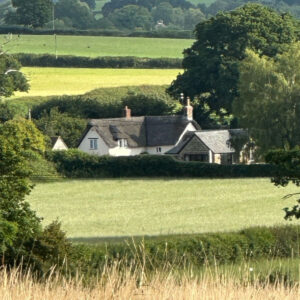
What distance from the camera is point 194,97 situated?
97.7 meters

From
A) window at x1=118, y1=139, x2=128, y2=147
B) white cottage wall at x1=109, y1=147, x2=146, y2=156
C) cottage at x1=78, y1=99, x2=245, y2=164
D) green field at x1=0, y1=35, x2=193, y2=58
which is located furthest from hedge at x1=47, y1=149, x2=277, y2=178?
green field at x1=0, y1=35, x2=193, y2=58

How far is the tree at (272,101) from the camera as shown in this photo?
72.5 metres

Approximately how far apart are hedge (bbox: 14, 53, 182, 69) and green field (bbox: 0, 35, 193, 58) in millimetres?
2183

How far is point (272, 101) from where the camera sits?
7344 centimetres

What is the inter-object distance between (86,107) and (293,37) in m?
20.0

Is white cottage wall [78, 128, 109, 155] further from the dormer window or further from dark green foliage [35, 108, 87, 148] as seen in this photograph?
the dormer window

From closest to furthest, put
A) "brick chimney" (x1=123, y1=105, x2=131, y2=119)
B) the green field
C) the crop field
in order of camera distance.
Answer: "brick chimney" (x1=123, y1=105, x2=131, y2=119) → the crop field → the green field

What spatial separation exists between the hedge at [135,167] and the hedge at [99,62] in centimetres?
5660

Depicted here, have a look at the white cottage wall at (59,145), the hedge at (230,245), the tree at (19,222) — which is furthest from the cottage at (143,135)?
the tree at (19,222)

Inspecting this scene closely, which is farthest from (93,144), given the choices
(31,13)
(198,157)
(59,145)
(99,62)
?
(31,13)

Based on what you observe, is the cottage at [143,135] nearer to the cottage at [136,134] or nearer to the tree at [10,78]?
the cottage at [136,134]

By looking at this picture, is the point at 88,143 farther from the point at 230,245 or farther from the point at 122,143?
the point at 230,245

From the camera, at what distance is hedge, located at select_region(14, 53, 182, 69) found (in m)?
126

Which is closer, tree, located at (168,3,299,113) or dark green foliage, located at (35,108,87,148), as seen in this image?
dark green foliage, located at (35,108,87,148)
